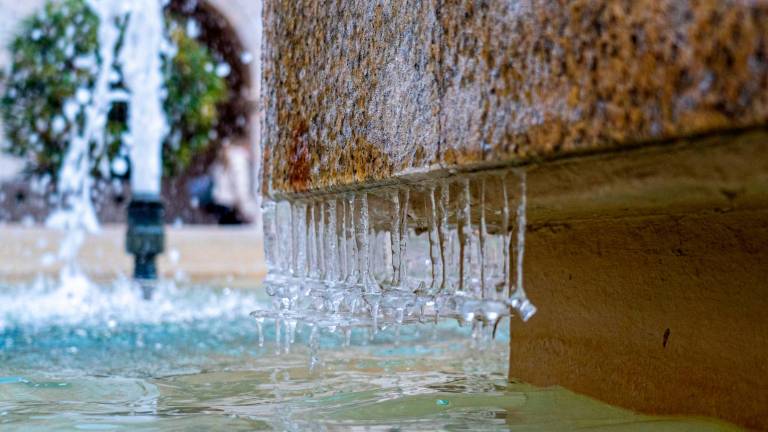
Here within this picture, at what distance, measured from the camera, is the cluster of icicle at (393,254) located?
144cm

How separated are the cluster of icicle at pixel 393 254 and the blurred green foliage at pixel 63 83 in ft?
22.7

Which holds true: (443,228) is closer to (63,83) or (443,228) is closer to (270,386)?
(270,386)

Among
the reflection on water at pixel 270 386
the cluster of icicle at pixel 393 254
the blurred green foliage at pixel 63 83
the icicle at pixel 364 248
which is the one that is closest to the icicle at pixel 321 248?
the cluster of icicle at pixel 393 254

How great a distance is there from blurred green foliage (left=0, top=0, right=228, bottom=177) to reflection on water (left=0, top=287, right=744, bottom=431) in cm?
610

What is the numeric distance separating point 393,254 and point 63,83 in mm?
8050

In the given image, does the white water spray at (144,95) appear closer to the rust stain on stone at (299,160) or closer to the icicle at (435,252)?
the rust stain on stone at (299,160)

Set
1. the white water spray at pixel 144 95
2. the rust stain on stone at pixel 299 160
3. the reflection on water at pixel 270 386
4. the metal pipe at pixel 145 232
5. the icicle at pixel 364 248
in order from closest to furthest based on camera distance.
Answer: the reflection on water at pixel 270 386 → the icicle at pixel 364 248 → the rust stain on stone at pixel 299 160 → the metal pipe at pixel 145 232 → the white water spray at pixel 144 95

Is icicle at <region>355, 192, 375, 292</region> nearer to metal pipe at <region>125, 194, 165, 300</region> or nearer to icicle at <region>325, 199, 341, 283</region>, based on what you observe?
icicle at <region>325, 199, 341, 283</region>

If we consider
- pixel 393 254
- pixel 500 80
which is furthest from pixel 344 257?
pixel 500 80

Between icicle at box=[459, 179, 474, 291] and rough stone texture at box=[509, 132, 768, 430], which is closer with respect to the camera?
rough stone texture at box=[509, 132, 768, 430]

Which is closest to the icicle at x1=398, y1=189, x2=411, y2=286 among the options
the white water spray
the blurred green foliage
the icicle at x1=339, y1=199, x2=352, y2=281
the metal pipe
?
the icicle at x1=339, y1=199, x2=352, y2=281

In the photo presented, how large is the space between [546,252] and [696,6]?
1.13 meters

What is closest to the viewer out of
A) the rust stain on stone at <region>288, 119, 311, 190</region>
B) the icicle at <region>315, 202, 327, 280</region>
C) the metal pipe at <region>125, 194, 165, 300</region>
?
the rust stain on stone at <region>288, 119, 311, 190</region>

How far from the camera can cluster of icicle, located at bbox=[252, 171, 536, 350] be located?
1.44m
